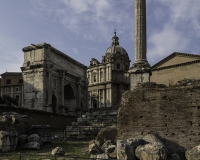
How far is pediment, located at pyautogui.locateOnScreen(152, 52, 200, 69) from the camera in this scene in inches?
1539

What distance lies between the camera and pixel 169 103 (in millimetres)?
9117

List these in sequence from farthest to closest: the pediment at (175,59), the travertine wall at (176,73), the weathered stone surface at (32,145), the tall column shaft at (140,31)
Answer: the pediment at (175,59) → the travertine wall at (176,73) → the tall column shaft at (140,31) → the weathered stone surface at (32,145)

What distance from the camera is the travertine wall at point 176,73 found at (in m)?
37.8

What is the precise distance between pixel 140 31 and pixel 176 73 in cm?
1960

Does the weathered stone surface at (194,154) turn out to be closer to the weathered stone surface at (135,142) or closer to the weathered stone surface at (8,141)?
the weathered stone surface at (135,142)

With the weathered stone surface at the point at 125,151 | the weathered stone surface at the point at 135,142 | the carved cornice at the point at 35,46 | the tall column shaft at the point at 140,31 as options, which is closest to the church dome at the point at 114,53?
the carved cornice at the point at 35,46

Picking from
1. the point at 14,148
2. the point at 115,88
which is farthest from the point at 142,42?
the point at 115,88

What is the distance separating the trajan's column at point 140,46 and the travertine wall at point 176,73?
1630 centimetres

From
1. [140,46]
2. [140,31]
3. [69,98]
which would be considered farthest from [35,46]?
[140,46]

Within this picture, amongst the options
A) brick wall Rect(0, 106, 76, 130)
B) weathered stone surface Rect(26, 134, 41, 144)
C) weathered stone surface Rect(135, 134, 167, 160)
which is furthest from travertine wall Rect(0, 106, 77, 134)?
weathered stone surface Rect(135, 134, 167, 160)

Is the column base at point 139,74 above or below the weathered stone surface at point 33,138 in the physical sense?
above

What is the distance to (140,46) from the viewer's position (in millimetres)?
21297

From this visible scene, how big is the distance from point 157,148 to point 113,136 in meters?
3.49

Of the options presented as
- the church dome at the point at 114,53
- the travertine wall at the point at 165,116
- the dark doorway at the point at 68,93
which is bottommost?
the travertine wall at the point at 165,116
